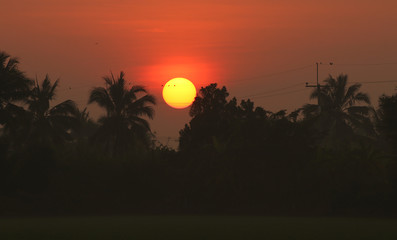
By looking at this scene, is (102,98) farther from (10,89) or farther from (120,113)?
(10,89)

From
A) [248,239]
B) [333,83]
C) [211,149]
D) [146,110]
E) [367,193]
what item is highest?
[333,83]

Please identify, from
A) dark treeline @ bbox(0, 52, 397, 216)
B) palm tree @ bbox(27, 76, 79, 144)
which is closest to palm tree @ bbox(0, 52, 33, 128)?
dark treeline @ bbox(0, 52, 397, 216)

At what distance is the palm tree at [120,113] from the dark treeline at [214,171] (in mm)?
7507

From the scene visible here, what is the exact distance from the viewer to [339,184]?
140 ft

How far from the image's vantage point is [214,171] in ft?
157

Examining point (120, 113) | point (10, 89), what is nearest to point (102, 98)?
point (120, 113)

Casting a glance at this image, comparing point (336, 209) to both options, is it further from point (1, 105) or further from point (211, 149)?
point (1, 105)

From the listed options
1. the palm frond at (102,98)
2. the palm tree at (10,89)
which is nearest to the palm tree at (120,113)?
the palm frond at (102,98)

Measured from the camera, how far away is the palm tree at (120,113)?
196 feet

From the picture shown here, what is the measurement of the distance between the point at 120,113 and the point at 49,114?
5.81 metres

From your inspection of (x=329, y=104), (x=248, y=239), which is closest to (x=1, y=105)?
(x=248, y=239)

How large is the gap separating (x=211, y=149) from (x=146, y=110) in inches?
477

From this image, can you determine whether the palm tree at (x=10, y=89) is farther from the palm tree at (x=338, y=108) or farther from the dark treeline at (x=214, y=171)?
the palm tree at (x=338, y=108)

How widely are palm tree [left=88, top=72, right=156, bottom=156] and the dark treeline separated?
751 cm
